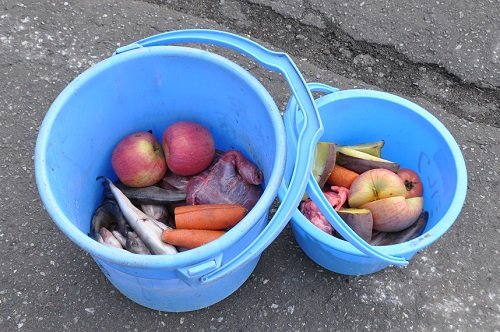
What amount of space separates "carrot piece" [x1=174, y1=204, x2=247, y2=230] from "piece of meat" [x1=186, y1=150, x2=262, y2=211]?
0.29ft

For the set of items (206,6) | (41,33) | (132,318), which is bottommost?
(132,318)

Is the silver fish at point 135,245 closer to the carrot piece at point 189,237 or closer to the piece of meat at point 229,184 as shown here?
the carrot piece at point 189,237

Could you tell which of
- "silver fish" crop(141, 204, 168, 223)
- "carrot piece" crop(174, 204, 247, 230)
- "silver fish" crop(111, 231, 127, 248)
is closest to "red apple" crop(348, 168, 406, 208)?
"carrot piece" crop(174, 204, 247, 230)

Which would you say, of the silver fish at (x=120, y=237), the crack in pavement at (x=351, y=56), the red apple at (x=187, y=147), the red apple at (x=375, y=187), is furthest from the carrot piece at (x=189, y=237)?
the crack in pavement at (x=351, y=56)

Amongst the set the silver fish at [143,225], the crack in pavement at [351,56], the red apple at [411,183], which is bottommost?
the silver fish at [143,225]

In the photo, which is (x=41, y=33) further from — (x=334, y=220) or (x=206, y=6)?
(x=334, y=220)

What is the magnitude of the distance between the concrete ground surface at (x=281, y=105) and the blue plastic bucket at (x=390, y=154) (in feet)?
0.54

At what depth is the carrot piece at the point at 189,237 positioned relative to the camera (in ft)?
4.33

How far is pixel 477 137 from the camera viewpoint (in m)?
1.93

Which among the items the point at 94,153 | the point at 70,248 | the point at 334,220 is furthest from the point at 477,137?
the point at 70,248

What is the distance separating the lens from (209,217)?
1.36m

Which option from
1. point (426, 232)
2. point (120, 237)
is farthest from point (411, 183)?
point (120, 237)

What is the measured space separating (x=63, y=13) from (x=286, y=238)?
1.26 metres

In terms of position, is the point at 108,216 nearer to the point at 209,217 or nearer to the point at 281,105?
the point at 209,217
